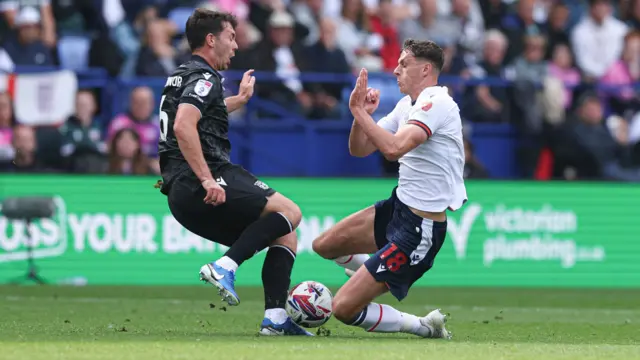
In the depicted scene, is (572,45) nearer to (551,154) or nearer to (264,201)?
(551,154)

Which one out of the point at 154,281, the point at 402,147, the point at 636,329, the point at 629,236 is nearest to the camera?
the point at 402,147

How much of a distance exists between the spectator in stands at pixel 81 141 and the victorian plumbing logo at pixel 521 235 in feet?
15.2

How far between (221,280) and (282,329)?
2.46 feet

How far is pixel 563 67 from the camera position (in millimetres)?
18938

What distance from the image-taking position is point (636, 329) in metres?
10.4

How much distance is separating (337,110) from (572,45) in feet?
14.5

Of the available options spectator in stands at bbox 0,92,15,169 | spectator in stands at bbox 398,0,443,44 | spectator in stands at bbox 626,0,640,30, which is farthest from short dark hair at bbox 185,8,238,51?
spectator in stands at bbox 626,0,640,30

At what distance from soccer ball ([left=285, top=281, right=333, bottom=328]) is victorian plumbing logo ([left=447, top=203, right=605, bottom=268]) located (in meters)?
7.84

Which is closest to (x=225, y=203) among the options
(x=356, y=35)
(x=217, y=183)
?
(x=217, y=183)

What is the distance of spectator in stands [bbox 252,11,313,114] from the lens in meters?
17.1

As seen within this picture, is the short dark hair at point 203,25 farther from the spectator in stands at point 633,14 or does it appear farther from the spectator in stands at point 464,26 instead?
the spectator in stands at point 633,14

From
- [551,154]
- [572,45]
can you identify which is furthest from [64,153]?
[572,45]

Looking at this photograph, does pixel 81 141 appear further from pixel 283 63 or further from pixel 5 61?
pixel 283 63

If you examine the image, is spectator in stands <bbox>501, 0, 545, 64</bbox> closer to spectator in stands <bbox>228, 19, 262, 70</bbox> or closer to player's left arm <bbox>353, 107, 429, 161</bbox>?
spectator in stands <bbox>228, 19, 262, 70</bbox>
